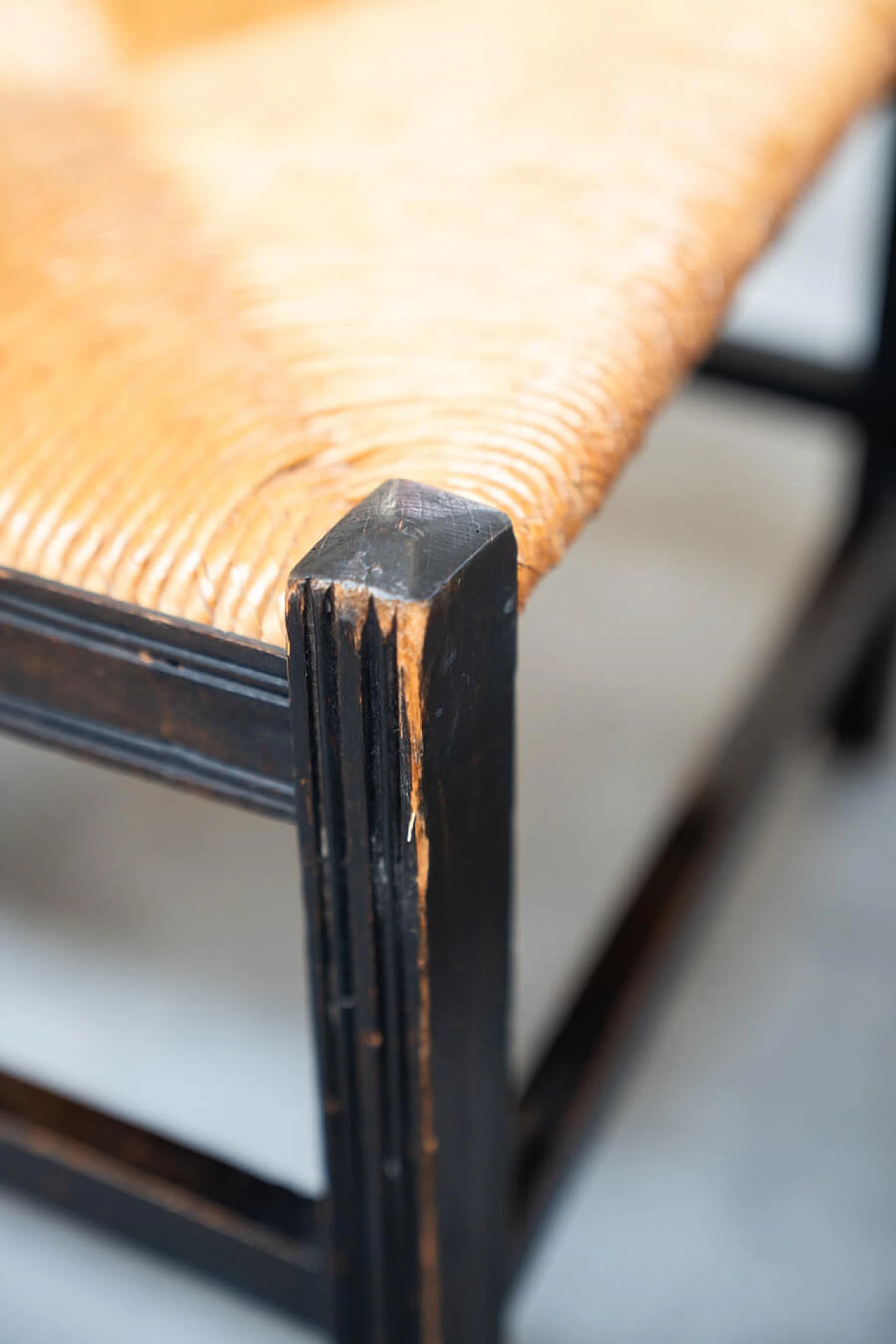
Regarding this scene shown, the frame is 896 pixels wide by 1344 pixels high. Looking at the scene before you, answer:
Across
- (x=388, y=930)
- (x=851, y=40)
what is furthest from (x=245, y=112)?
(x=388, y=930)

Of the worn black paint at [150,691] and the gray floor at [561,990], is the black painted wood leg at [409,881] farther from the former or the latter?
the gray floor at [561,990]

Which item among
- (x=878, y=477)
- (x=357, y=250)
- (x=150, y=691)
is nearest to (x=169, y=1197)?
(x=150, y=691)

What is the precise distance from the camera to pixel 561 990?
0.77 meters

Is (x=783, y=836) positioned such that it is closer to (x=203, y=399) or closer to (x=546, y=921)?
(x=546, y=921)

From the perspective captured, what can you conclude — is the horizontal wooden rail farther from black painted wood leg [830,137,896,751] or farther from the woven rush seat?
black painted wood leg [830,137,896,751]

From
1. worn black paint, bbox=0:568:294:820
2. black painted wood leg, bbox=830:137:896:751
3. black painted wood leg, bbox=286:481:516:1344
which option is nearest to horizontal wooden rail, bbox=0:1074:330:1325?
black painted wood leg, bbox=286:481:516:1344

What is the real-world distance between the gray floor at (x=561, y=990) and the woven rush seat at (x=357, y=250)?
0.37m

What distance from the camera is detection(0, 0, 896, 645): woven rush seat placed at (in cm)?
35

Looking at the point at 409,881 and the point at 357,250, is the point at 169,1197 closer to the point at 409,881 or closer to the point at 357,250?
the point at 409,881

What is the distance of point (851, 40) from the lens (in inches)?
23.9

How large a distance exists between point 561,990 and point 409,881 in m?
0.48

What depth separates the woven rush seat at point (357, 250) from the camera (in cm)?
35

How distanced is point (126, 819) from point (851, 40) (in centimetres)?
58

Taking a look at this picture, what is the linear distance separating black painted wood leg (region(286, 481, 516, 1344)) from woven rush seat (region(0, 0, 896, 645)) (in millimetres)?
40
